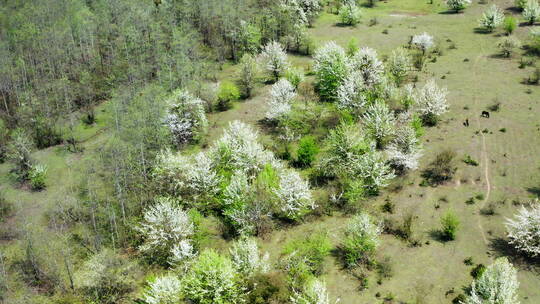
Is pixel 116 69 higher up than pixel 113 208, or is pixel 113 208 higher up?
pixel 116 69

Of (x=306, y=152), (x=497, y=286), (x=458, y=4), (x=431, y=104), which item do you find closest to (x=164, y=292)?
(x=497, y=286)

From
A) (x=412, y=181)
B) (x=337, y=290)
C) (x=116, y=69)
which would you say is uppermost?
(x=116, y=69)

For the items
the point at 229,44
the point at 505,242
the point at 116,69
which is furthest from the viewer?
the point at 229,44

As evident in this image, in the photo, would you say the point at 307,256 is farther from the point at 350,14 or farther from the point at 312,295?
the point at 350,14

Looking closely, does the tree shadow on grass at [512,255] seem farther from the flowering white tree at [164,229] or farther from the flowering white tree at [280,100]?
the flowering white tree at [280,100]

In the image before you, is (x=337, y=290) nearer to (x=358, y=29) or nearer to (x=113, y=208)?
(x=113, y=208)

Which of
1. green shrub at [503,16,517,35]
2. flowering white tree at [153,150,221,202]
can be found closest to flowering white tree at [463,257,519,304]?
flowering white tree at [153,150,221,202]

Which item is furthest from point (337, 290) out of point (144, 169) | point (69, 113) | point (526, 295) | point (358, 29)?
point (358, 29)

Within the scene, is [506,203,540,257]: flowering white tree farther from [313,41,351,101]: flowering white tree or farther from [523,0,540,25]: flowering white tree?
[523,0,540,25]: flowering white tree
